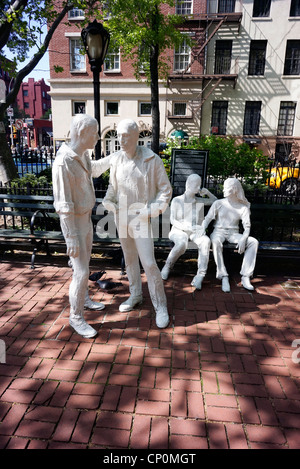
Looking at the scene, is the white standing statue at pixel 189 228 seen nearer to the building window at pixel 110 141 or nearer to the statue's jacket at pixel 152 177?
the statue's jacket at pixel 152 177

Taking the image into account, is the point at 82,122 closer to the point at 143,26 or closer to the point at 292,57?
the point at 143,26

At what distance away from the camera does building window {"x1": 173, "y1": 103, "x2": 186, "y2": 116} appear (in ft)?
75.6

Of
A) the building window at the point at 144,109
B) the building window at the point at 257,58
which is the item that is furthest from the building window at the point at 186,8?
the building window at the point at 144,109

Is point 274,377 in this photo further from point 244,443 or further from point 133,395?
point 133,395

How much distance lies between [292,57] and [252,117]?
435 centimetres

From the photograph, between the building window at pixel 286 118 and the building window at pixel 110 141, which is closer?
the building window at pixel 286 118

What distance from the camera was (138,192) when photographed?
11.3ft

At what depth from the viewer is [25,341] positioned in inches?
134

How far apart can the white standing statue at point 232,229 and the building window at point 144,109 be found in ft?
66.6

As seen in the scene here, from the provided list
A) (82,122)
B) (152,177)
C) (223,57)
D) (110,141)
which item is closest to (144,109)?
(110,141)

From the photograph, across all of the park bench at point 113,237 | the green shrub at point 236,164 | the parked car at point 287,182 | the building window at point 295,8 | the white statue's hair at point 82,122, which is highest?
the building window at point 295,8

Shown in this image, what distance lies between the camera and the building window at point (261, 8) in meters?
21.2

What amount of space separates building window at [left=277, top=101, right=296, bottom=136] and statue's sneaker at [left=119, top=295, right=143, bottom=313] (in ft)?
72.1

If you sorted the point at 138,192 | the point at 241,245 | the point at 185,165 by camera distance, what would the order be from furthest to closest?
1. the point at 185,165
2. the point at 241,245
3. the point at 138,192
